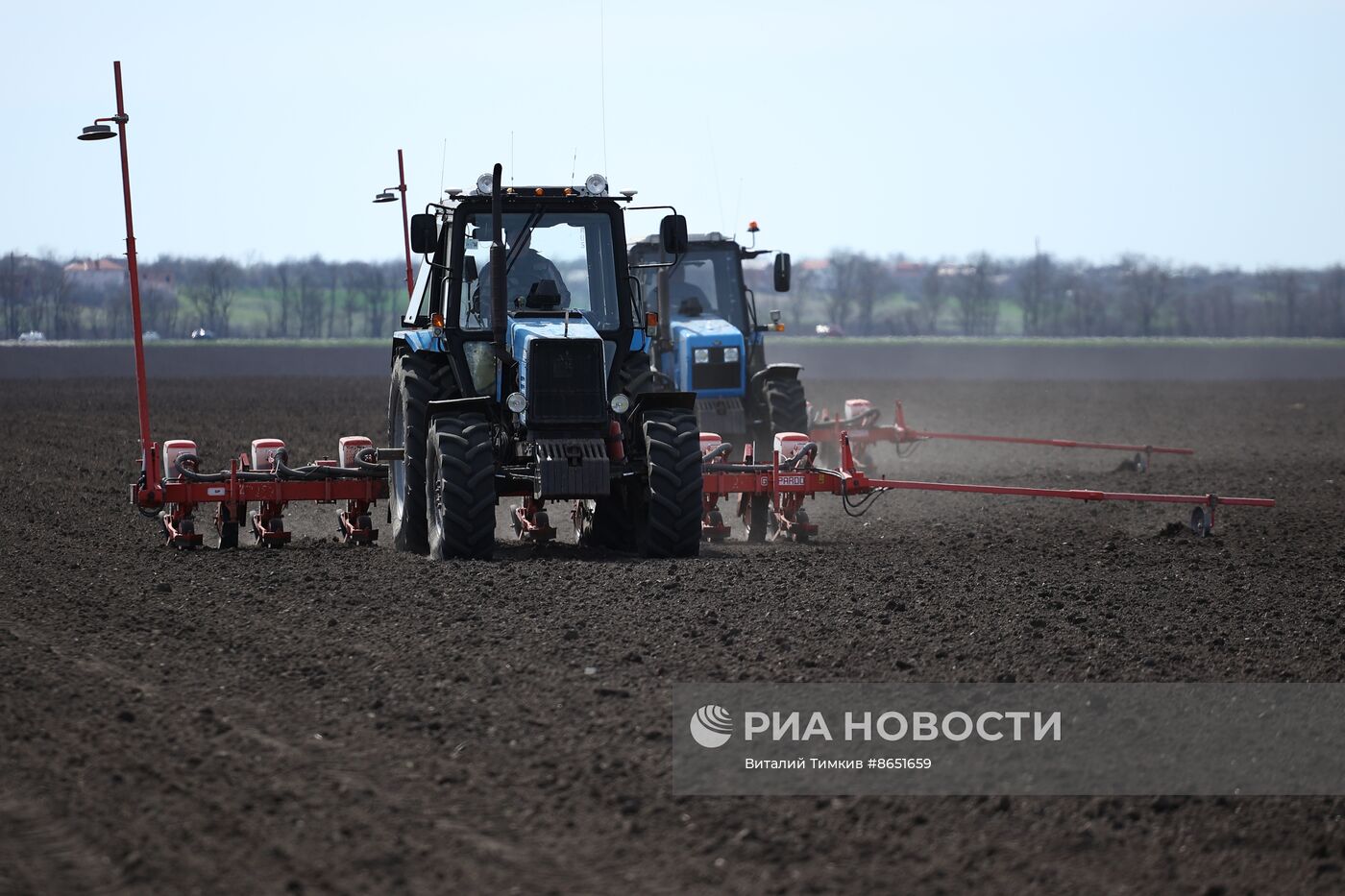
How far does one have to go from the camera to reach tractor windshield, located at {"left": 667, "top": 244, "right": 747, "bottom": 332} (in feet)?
62.3

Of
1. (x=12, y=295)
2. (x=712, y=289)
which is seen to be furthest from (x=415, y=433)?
(x=12, y=295)

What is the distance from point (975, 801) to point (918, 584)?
441 cm

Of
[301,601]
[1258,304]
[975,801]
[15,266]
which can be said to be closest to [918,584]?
[301,601]

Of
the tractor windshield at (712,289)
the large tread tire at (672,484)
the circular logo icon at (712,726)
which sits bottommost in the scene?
the circular logo icon at (712,726)

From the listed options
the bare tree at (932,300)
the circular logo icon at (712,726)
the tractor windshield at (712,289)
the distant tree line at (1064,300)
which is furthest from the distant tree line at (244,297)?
the circular logo icon at (712,726)

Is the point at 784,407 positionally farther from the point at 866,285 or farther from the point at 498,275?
the point at 866,285

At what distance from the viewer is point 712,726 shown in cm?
695

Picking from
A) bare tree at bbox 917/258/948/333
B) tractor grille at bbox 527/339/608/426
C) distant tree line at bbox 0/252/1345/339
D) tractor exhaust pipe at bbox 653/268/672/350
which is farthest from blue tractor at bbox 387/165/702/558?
bare tree at bbox 917/258/948/333

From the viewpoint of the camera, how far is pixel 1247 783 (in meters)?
6.27

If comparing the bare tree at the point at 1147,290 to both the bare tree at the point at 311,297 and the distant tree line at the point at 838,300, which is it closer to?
the distant tree line at the point at 838,300

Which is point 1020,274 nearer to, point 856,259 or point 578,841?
point 856,259

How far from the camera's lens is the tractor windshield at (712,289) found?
19000 millimetres

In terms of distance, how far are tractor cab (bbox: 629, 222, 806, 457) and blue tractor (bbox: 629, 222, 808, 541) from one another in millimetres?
10

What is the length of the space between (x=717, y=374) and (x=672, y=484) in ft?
23.6
